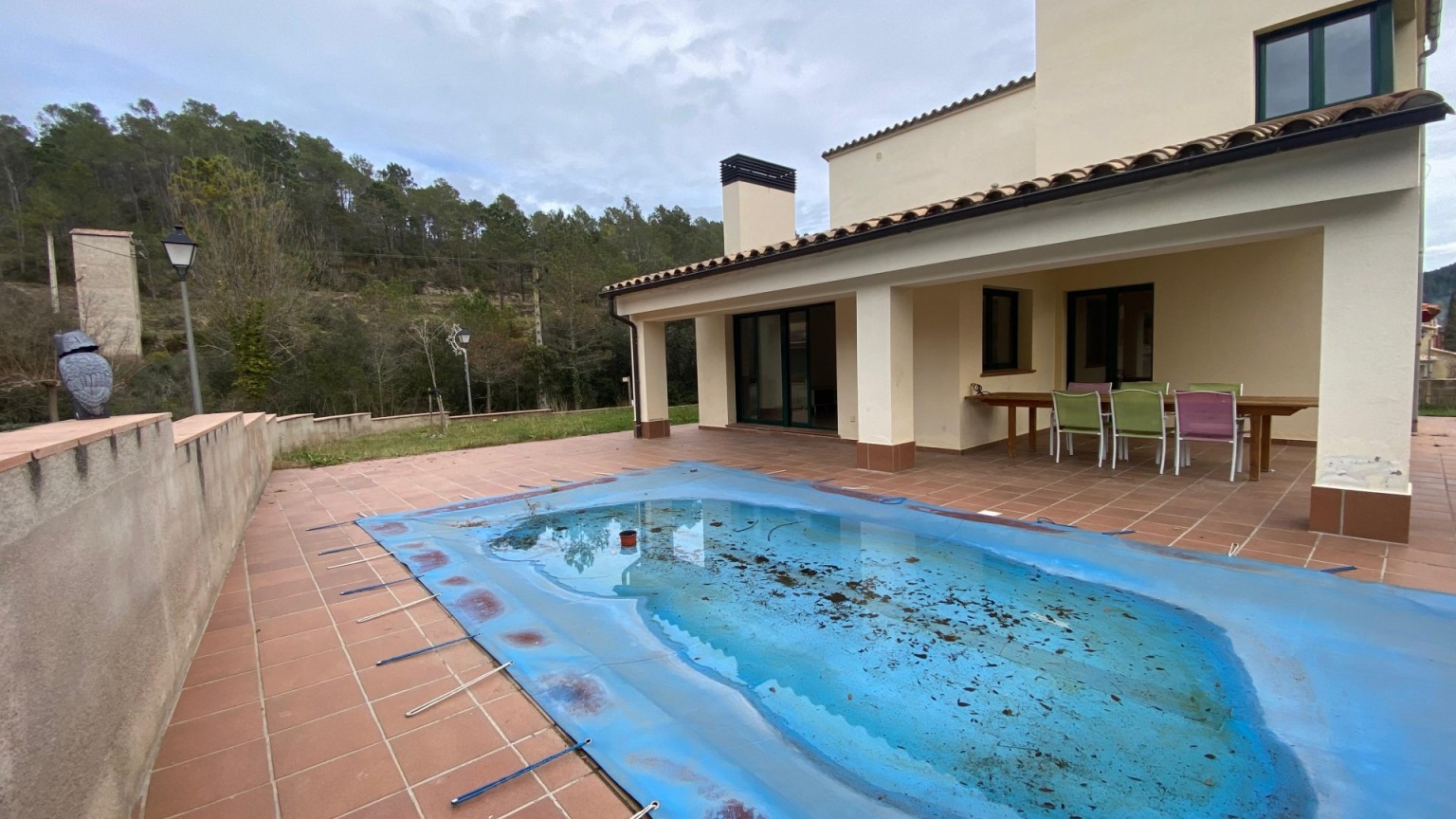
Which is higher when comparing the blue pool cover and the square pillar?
the square pillar

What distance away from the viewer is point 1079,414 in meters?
6.83

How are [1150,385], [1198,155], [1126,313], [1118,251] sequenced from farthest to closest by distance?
1. [1126,313]
2. [1150,385]
3. [1118,251]
4. [1198,155]

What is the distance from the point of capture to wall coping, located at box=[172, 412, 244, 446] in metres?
3.40

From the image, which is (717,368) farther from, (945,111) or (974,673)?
(974,673)

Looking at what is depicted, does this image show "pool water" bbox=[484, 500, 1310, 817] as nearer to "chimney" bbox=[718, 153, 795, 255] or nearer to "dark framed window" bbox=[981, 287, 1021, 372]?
"dark framed window" bbox=[981, 287, 1021, 372]

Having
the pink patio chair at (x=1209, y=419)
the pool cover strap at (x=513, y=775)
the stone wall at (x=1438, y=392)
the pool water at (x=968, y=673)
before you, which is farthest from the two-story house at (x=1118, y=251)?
the stone wall at (x=1438, y=392)

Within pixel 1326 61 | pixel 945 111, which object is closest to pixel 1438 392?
pixel 1326 61

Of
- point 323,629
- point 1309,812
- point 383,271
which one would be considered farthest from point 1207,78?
point 383,271

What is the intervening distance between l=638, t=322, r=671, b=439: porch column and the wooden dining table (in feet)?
18.7

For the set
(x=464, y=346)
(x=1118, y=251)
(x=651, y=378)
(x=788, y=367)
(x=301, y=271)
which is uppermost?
(x=301, y=271)

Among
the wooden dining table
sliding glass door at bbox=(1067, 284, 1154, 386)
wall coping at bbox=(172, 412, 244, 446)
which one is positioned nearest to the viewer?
wall coping at bbox=(172, 412, 244, 446)

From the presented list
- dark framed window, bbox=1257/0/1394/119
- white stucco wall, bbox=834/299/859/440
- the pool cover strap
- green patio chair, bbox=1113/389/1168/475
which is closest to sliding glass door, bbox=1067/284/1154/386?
dark framed window, bbox=1257/0/1394/119

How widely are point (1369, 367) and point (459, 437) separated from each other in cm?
1323

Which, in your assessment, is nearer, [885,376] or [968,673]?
[968,673]
